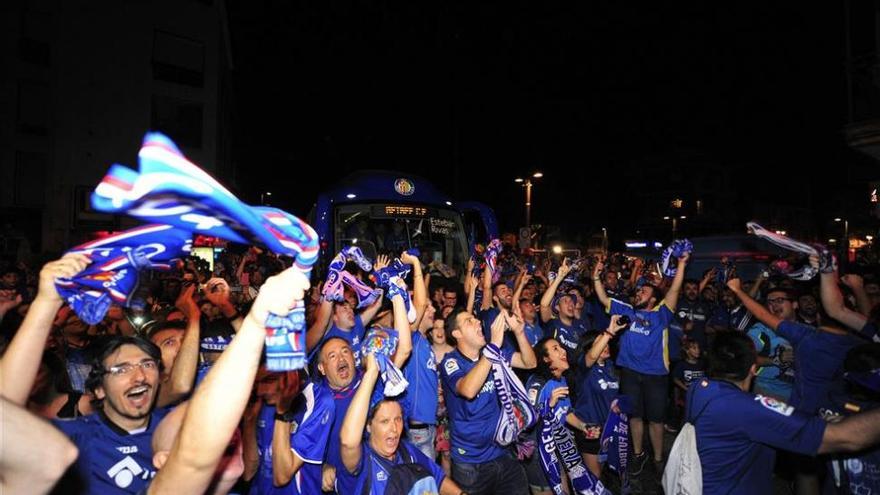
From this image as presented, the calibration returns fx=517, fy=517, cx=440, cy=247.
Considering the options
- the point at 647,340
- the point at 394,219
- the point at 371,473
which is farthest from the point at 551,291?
the point at 394,219

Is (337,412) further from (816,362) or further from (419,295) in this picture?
(816,362)

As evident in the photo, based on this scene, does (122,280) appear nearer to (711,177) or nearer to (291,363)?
(291,363)

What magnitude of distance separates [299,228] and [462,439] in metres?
2.97

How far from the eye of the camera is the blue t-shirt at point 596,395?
205 inches

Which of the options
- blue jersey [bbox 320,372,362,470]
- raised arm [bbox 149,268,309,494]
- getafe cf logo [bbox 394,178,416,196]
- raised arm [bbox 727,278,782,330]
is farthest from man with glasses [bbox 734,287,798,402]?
getafe cf logo [bbox 394,178,416,196]

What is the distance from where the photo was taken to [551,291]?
6906 millimetres

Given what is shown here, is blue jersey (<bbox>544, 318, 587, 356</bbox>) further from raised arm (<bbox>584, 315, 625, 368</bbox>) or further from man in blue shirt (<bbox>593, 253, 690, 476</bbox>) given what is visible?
raised arm (<bbox>584, 315, 625, 368</bbox>)

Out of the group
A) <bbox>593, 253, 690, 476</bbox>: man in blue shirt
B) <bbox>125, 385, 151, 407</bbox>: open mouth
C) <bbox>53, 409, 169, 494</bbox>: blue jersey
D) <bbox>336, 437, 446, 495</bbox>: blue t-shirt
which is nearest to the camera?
<bbox>53, 409, 169, 494</bbox>: blue jersey

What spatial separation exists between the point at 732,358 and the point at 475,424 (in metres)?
1.91

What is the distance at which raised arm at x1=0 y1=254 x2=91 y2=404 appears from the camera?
198 centimetres

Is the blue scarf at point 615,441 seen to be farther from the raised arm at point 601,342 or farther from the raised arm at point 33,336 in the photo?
the raised arm at point 33,336

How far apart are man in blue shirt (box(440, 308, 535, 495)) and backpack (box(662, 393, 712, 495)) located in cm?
127

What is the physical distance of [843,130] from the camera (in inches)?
414

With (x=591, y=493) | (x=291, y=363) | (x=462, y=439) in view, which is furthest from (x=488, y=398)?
(x=291, y=363)
